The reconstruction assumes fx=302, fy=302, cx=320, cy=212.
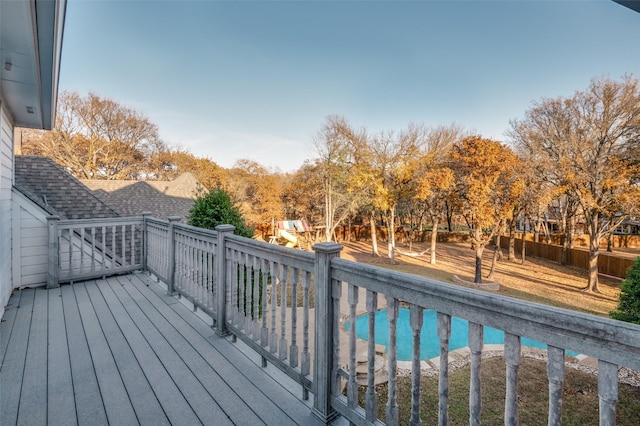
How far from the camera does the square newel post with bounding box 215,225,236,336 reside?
2.99 meters

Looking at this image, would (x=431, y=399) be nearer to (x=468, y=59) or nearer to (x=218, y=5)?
(x=218, y=5)

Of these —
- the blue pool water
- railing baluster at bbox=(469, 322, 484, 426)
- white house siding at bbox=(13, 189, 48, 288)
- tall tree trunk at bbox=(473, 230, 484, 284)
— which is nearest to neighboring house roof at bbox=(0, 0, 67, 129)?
white house siding at bbox=(13, 189, 48, 288)

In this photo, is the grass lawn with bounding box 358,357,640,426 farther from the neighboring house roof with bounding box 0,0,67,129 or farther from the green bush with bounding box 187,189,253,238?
the neighboring house roof with bounding box 0,0,67,129

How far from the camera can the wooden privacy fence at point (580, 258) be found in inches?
574

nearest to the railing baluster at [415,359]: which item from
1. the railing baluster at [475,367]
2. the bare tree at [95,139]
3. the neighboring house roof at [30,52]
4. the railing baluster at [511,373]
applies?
the railing baluster at [475,367]

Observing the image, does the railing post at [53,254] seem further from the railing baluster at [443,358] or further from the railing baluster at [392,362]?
the railing baluster at [443,358]

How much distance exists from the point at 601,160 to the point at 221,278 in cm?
1615

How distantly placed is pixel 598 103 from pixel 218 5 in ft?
53.8

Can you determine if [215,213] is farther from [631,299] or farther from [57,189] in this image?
[631,299]

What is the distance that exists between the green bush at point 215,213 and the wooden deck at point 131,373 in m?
1.55

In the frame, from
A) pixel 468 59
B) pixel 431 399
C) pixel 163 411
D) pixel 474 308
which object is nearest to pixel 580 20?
pixel 468 59

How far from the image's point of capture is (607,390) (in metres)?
0.92

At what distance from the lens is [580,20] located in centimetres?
1102

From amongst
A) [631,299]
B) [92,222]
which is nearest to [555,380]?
[92,222]
